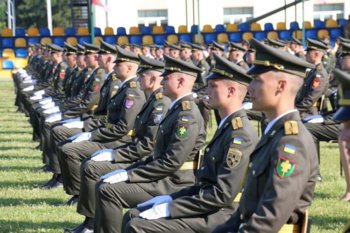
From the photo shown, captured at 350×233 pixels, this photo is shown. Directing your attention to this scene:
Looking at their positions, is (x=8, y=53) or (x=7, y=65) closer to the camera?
(x=7, y=65)

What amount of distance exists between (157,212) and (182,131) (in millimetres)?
1093

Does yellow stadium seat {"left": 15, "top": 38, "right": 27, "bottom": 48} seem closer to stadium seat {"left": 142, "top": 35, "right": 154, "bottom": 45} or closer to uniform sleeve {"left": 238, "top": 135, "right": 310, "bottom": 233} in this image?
stadium seat {"left": 142, "top": 35, "right": 154, "bottom": 45}

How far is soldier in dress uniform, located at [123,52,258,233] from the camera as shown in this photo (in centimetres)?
532

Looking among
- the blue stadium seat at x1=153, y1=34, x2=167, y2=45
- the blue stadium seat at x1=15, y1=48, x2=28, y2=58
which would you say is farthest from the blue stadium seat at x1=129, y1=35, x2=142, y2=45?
the blue stadium seat at x1=15, y1=48, x2=28, y2=58

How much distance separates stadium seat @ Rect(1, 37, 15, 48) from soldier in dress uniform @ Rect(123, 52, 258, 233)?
3025cm

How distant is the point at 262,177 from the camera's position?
4582 mm

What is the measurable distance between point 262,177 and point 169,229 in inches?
40.9

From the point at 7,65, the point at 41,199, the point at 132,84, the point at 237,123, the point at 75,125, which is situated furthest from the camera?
the point at 7,65

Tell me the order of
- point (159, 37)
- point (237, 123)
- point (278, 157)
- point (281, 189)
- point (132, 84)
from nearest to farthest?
point (281, 189) → point (278, 157) → point (237, 123) → point (132, 84) → point (159, 37)

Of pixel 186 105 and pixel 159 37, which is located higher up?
pixel 186 105

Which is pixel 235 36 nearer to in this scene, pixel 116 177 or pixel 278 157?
pixel 116 177

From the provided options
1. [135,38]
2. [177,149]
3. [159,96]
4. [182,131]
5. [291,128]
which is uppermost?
[291,128]

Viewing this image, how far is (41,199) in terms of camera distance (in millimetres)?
9820

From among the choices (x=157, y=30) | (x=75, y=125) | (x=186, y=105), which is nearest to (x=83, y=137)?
(x=75, y=125)
